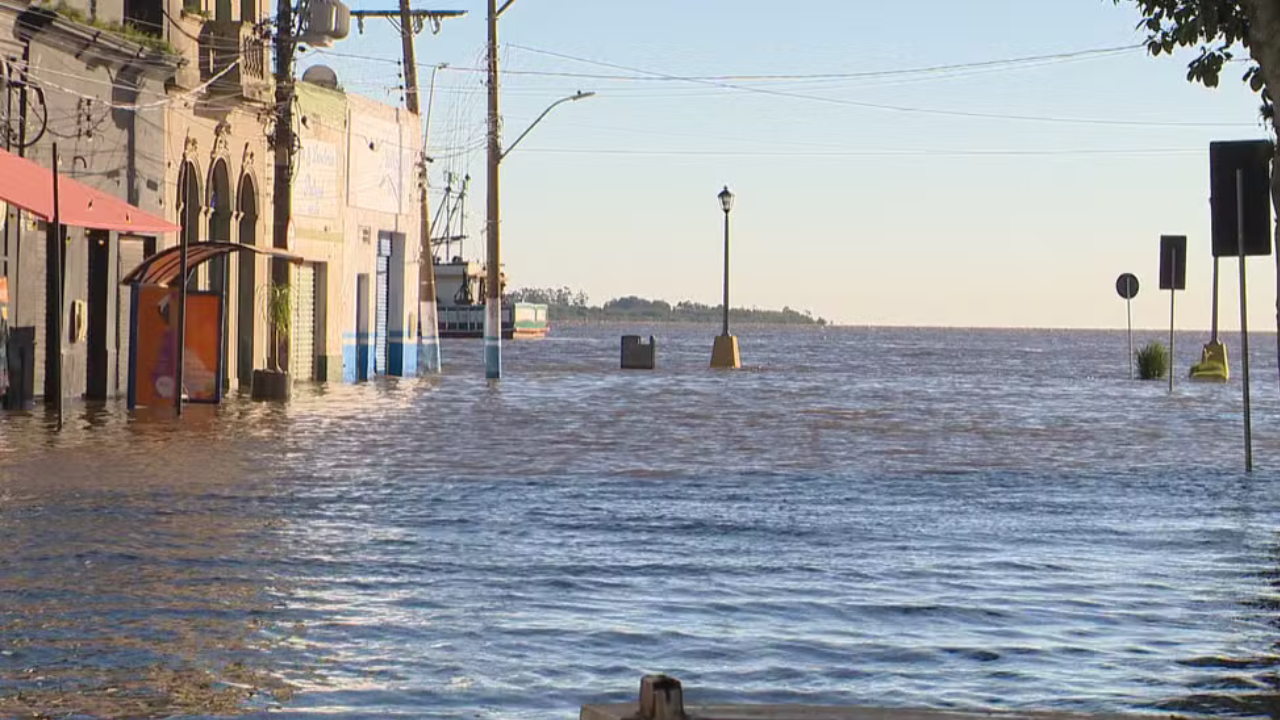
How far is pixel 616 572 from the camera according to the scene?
1125cm

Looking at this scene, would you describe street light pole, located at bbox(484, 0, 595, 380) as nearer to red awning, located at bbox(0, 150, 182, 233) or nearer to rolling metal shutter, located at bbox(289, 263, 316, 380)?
rolling metal shutter, located at bbox(289, 263, 316, 380)

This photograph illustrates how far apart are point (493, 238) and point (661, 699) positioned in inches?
1625

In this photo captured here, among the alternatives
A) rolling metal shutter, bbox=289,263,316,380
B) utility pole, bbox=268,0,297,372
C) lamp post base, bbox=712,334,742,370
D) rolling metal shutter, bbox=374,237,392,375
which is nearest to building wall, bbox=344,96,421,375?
rolling metal shutter, bbox=374,237,392,375

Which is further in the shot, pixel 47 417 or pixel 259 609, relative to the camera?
pixel 47 417

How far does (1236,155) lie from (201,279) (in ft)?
71.8

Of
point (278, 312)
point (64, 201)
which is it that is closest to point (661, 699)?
point (64, 201)

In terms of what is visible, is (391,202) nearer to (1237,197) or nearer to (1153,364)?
(1153,364)

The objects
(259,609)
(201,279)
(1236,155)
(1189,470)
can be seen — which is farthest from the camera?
(201,279)

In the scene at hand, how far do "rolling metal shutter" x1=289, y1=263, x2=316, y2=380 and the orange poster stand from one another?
12176 mm

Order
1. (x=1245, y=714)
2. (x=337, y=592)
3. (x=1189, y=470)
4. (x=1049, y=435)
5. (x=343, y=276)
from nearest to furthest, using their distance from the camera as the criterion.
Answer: (x=1245, y=714)
(x=337, y=592)
(x=1189, y=470)
(x=1049, y=435)
(x=343, y=276)

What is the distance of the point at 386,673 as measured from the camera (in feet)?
26.2

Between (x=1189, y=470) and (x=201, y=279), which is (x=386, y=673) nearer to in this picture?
(x=1189, y=470)

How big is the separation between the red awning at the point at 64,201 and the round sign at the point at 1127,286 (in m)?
30.6

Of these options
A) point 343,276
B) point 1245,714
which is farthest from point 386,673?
point 343,276
